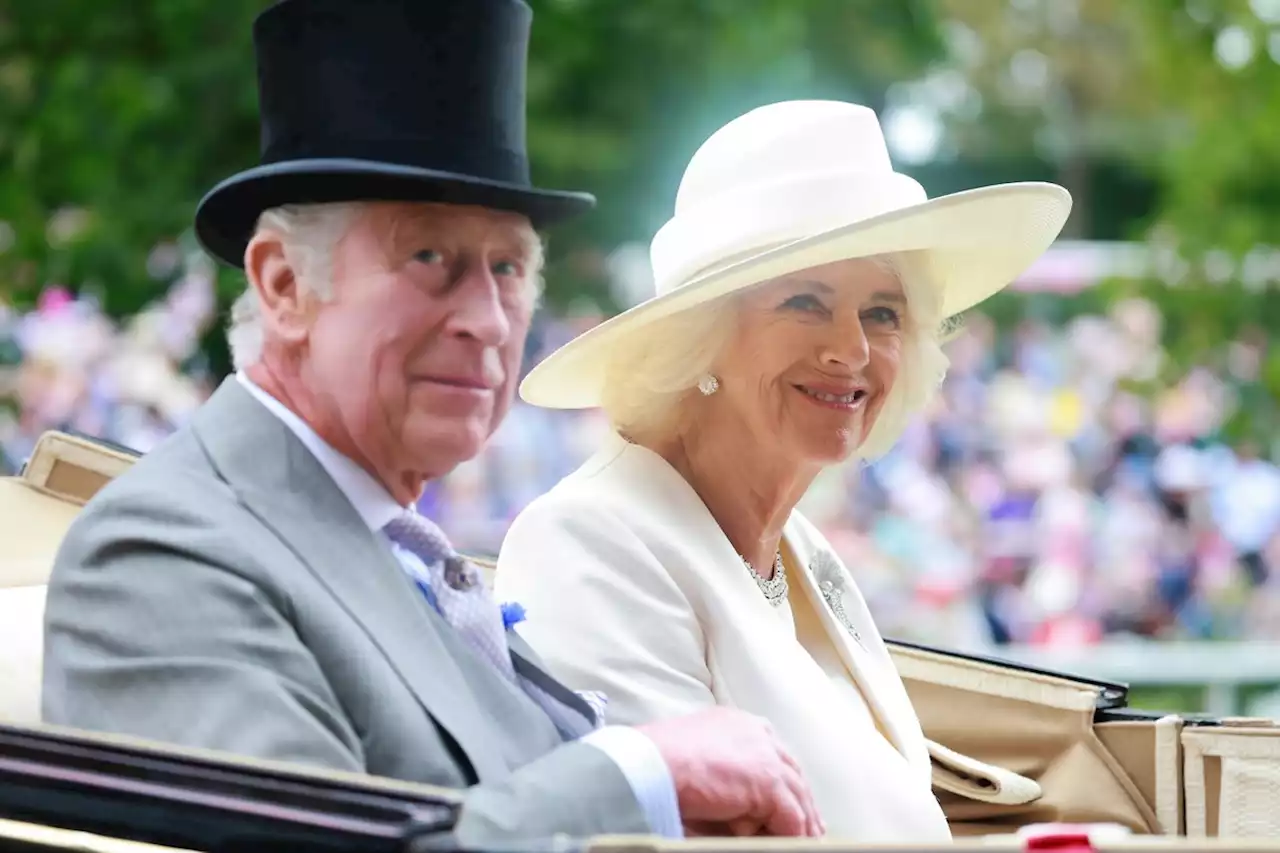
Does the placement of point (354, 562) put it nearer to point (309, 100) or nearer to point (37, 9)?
point (309, 100)

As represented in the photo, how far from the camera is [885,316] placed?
283cm

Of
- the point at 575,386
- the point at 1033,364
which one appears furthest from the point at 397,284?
the point at 1033,364

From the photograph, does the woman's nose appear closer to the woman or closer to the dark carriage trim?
the woman

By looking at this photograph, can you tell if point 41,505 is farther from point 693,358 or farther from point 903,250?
point 903,250

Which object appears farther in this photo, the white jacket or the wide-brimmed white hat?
the wide-brimmed white hat

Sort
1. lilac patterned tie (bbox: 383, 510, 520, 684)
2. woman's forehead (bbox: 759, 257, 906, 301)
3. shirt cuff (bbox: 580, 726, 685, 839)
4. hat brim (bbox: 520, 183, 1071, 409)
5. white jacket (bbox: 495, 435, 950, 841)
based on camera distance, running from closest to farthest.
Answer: shirt cuff (bbox: 580, 726, 685, 839) → lilac patterned tie (bbox: 383, 510, 520, 684) → white jacket (bbox: 495, 435, 950, 841) → hat brim (bbox: 520, 183, 1071, 409) → woman's forehead (bbox: 759, 257, 906, 301)

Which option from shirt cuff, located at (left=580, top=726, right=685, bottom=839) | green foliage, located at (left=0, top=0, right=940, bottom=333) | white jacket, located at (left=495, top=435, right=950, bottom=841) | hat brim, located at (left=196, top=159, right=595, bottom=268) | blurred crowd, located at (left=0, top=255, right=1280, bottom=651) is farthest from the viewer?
blurred crowd, located at (left=0, top=255, right=1280, bottom=651)

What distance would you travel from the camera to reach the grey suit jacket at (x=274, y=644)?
1730mm

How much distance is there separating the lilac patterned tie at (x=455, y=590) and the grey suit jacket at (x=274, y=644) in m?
0.09

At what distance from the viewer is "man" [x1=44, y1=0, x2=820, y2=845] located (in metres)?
1.77

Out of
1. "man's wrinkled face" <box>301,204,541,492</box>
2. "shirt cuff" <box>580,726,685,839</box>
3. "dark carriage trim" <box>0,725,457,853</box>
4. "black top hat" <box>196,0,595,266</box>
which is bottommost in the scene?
"dark carriage trim" <box>0,725,457,853</box>

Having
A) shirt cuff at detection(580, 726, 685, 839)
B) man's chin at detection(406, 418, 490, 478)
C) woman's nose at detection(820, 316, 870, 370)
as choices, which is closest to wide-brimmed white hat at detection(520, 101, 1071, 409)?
woman's nose at detection(820, 316, 870, 370)

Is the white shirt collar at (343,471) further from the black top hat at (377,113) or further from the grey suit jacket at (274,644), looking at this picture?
the black top hat at (377,113)

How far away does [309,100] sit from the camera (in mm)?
2064
